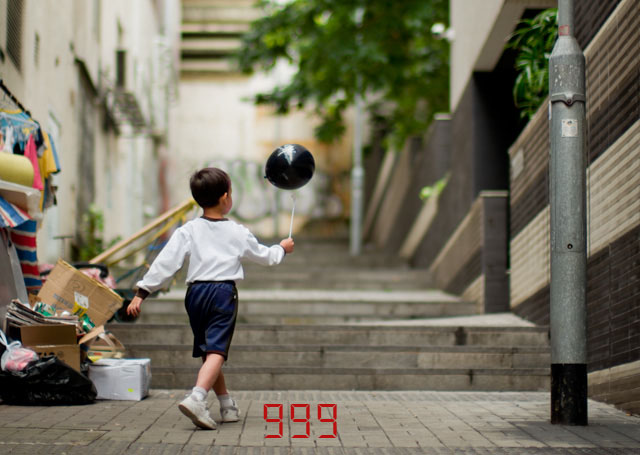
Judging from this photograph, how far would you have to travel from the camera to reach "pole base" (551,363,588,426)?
6.00m

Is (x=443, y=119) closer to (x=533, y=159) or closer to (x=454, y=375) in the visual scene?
(x=533, y=159)

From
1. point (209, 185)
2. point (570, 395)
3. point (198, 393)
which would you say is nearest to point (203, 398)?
point (198, 393)

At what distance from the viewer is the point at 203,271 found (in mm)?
5828

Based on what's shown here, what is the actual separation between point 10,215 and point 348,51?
35.7ft

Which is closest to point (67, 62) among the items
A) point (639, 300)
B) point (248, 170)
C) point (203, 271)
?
Result: point (203, 271)

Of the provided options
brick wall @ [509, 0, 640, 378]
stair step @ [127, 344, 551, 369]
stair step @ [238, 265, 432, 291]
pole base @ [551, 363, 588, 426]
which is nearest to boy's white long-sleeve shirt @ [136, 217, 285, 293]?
pole base @ [551, 363, 588, 426]

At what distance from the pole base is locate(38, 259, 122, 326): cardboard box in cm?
336

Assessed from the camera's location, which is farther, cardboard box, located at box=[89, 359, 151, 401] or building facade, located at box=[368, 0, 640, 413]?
cardboard box, located at box=[89, 359, 151, 401]

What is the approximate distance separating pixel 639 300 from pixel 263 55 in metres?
13.6

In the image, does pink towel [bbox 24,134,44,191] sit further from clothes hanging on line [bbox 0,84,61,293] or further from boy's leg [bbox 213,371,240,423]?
boy's leg [bbox 213,371,240,423]

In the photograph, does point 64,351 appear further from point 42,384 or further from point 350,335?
point 350,335

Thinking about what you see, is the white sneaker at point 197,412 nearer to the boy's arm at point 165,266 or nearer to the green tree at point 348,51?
the boy's arm at point 165,266

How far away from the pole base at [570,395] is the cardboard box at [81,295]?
336 cm

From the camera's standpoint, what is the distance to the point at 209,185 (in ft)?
19.2
